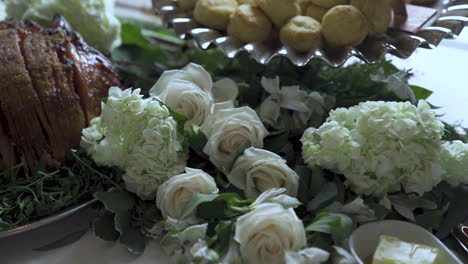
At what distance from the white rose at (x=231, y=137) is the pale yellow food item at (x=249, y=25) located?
24 centimetres

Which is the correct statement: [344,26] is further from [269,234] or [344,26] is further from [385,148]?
[269,234]

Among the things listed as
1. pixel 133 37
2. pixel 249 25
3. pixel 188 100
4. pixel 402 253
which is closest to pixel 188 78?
pixel 188 100

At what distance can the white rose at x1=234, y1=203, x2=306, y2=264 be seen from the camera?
56cm

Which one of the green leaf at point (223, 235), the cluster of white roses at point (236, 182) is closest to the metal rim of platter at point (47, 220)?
the cluster of white roses at point (236, 182)

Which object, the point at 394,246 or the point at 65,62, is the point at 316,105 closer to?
the point at 394,246

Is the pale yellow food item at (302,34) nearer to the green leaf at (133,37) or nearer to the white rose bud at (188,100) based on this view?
the white rose bud at (188,100)

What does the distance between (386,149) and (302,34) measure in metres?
0.31

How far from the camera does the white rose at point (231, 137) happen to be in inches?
28.2

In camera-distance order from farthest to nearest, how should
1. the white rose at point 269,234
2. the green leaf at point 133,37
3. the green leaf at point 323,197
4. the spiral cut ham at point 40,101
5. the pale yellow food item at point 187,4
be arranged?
the green leaf at point 133,37
the pale yellow food item at point 187,4
the spiral cut ham at point 40,101
the green leaf at point 323,197
the white rose at point 269,234

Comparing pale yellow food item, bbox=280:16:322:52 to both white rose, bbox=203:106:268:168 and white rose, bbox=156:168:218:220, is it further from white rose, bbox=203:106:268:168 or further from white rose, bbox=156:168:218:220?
white rose, bbox=156:168:218:220

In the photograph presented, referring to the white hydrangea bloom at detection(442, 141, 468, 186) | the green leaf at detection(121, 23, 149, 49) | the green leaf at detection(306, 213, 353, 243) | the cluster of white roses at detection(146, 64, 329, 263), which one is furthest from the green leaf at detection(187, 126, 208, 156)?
the green leaf at detection(121, 23, 149, 49)

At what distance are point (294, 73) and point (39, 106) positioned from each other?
1.52 ft

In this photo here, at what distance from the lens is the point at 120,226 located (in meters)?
0.70

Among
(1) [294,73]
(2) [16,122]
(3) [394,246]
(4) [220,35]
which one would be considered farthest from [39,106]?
(3) [394,246]
